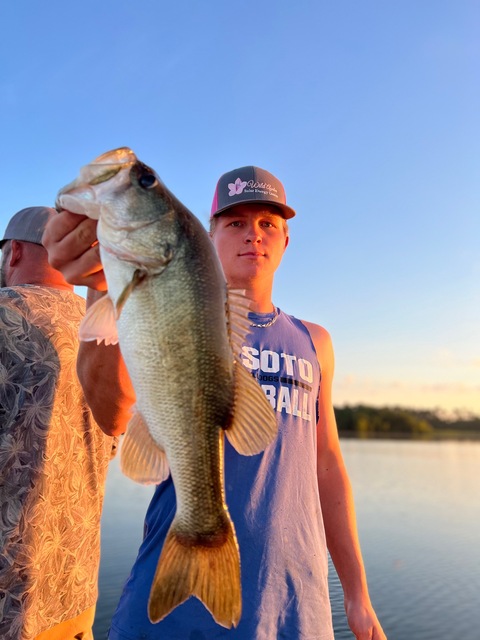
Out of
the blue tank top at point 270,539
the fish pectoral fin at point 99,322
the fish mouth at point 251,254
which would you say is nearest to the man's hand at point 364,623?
the blue tank top at point 270,539

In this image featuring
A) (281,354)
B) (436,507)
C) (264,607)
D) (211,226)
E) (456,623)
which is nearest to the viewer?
(264,607)

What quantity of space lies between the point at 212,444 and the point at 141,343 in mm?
432

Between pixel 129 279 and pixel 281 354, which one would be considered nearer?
pixel 129 279

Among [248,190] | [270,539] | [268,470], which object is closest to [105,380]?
[268,470]

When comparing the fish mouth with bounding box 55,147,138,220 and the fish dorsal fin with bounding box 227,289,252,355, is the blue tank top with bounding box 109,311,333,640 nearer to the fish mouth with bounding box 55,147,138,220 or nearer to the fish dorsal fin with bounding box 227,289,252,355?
the fish dorsal fin with bounding box 227,289,252,355

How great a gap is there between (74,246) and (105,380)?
23.5 inches

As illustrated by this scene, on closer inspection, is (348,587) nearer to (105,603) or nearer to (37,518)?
(37,518)


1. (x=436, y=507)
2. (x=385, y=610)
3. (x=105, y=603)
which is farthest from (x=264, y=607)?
(x=436, y=507)

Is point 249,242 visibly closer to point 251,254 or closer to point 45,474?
point 251,254

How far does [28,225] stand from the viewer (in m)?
3.86

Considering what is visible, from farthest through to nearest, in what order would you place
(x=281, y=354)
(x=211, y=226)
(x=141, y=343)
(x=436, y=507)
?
1. (x=436, y=507)
2. (x=211, y=226)
3. (x=281, y=354)
4. (x=141, y=343)

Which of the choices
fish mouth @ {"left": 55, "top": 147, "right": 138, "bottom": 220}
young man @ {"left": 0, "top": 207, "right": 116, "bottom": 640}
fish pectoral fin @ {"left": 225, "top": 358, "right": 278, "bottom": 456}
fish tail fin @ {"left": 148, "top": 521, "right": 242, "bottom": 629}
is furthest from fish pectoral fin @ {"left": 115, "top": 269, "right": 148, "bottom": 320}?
young man @ {"left": 0, "top": 207, "right": 116, "bottom": 640}

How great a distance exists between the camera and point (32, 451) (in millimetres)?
3176

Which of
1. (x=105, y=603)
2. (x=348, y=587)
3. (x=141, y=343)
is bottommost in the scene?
(x=105, y=603)
